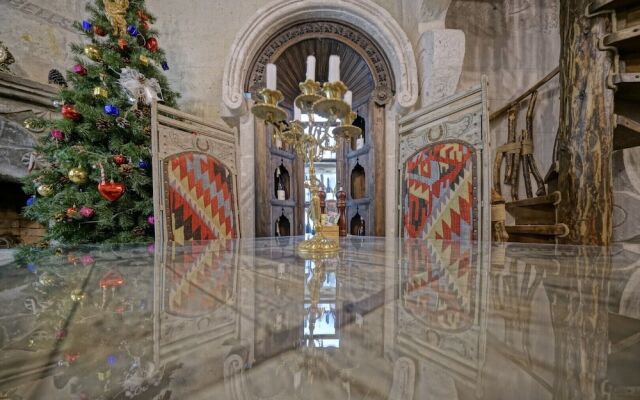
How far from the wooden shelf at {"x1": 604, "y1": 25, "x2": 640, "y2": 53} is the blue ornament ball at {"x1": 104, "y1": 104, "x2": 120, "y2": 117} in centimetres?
294

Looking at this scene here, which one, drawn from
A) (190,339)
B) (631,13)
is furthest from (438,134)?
(190,339)

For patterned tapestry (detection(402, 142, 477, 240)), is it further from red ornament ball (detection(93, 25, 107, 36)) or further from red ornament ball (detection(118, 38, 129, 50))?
red ornament ball (detection(93, 25, 107, 36))

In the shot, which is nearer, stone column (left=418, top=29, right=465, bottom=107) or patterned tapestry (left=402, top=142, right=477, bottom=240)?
patterned tapestry (left=402, top=142, right=477, bottom=240)

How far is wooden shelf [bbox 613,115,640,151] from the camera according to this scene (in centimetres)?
134

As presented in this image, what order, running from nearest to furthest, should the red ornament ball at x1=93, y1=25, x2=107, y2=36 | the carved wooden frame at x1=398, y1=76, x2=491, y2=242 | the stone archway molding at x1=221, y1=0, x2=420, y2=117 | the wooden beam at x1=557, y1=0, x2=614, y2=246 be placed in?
the carved wooden frame at x1=398, y1=76, x2=491, y2=242 < the wooden beam at x1=557, y1=0, x2=614, y2=246 < the red ornament ball at x1=93, y1=25, x2=107, y2=36 < the stone archway molding at x1=221, y1=0, x2=420, y2=117

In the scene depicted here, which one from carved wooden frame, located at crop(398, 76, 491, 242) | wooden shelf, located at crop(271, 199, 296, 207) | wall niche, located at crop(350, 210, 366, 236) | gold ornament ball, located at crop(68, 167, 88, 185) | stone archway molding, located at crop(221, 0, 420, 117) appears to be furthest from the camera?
wall niche, located at crop(350, 210, 366, 236)

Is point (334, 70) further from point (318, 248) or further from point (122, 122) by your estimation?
point (122, 122)

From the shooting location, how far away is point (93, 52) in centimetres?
185

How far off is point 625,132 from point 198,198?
2421 millimetres

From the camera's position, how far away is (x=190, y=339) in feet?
0.57

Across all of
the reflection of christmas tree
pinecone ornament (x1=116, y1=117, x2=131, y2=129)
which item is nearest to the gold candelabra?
the reflection of christmas tree

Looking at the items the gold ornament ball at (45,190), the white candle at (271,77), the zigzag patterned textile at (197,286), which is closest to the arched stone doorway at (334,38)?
the gold ornament ball at (45,190)

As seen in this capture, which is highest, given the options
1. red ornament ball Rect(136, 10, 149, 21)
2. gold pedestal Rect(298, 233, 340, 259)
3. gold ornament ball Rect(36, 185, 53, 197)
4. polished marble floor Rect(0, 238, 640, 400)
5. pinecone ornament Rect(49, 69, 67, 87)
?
red ornament ball Rect(136, 10, 149, 21)

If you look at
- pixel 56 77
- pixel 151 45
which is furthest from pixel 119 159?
pixel 56 77
